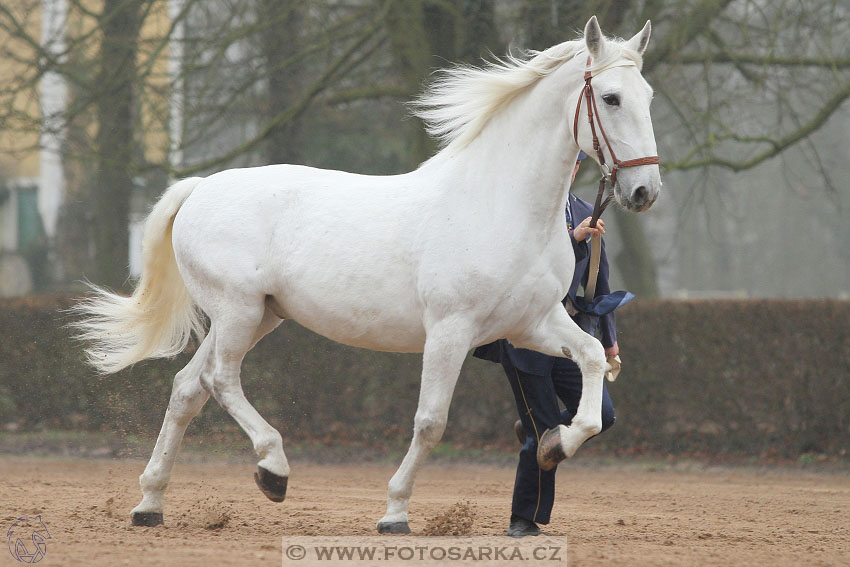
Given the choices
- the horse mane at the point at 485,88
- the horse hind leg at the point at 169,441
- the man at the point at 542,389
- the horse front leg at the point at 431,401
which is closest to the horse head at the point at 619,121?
the horse mane at the point at 485,88

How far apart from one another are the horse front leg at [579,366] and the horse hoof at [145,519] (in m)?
2.17

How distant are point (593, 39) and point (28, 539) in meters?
3.46

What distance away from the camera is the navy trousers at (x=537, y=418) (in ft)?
16.5

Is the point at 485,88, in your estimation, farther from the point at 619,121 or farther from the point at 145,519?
the point at 145,519

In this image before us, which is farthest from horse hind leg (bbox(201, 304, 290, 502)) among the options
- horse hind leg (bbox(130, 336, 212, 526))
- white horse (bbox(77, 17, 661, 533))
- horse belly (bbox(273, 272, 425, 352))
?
horse belly (bbox(273, 272, 425, 352))

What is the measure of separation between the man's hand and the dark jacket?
52 millimetres

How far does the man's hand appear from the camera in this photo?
504 centimetres

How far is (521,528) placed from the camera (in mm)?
5094

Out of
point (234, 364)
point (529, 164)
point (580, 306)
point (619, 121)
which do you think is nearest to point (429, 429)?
point (580, 306)

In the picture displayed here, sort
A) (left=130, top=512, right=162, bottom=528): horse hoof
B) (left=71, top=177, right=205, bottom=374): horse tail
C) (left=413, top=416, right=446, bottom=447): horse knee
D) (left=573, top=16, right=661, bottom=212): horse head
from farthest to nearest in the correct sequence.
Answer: (left=71, top=177, right=205, bottom=374): horse tail
(left=130, top=512, right=162, bottom=528): horse hoof
(left=413, top=416, right=446, bottom=447): horse knee
(left=573, top=16, right=661, bottom=212): horse head

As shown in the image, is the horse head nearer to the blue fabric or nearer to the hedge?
the blue fabric

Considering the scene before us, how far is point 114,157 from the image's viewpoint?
10.6 metres

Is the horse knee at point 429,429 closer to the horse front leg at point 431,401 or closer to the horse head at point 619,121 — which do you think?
the horse front leg at point 431,401

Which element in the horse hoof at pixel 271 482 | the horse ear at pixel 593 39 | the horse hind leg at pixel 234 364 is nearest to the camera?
the horse ear at pixel 593 39
